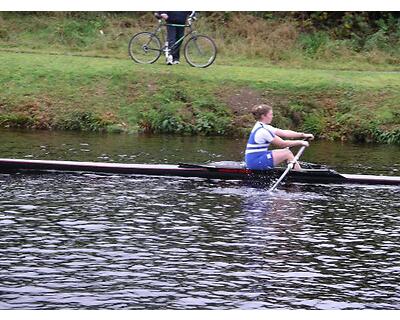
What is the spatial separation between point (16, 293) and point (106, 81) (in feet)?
57.0

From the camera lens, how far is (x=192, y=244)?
12.0m

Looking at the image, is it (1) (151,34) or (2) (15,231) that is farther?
(1) (151,34)

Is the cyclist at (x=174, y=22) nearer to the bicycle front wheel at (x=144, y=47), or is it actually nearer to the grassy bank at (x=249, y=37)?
the bicycle front wheel at (x=144, y=47)

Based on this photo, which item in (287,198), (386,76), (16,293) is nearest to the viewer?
(16,293)

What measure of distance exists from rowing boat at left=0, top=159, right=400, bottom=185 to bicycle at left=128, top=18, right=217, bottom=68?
10243mm

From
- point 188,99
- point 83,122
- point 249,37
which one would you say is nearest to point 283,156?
point 188,99

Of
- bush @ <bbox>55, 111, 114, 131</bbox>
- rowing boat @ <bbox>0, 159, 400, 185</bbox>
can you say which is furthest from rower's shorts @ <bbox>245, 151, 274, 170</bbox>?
bush @ <bbox>55, 111, 114, 131</bbox>

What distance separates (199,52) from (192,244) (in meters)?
15.6

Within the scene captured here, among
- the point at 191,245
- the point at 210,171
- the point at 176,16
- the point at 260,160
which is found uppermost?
the point at 176,16

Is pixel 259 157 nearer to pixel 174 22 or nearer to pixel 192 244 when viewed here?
pixel 192 244

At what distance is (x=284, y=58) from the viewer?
1204 inches

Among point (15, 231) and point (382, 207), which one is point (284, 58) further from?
point (15, 231)

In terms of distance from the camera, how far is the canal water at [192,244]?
385 inches

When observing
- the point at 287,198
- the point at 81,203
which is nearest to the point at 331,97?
the point at 287,198
